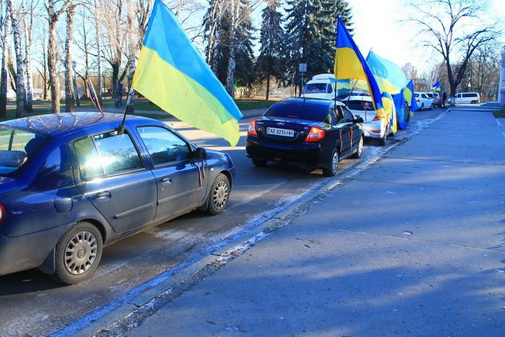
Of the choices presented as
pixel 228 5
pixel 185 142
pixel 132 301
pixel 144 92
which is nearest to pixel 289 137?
pixel 185 142

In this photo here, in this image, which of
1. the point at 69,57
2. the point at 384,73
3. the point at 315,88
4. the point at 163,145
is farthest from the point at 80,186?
the point at 315,88

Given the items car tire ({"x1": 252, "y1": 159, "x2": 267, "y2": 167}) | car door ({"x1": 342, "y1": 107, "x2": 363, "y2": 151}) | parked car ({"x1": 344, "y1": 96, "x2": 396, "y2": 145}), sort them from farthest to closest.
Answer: parked car ({"x1": 344, "y1": 96, "x2": 396, "y2": 145})
car door ({"x1": 342, "y1": 107, "x2": 363, "y2": 151})
car tire ({"x1": 252, "y1": 159, "x2": 267, "y2": 167})

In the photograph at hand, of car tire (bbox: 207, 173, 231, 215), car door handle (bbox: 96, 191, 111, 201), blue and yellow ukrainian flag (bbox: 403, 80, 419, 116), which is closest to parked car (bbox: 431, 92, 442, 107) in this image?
blue and yellow ukrainian flag (bbox: 403, 80, 419, 116)

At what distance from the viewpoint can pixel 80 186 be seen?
3783mm

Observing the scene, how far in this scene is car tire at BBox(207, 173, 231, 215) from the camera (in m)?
5.88

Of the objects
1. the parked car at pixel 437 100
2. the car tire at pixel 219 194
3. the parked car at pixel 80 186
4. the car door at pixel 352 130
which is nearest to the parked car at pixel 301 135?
the car door at pixel 352 130

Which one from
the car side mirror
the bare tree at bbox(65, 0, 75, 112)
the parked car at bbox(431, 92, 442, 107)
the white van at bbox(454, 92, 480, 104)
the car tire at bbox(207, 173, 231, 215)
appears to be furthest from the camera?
the white van at bbox(454, 92, 480, 104)

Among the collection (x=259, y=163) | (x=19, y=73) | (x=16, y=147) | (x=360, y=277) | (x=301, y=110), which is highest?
(x=19, y=73)

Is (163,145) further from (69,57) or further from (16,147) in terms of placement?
(69,57)

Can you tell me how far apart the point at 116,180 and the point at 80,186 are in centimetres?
44

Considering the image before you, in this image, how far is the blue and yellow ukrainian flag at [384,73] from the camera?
14.4 m

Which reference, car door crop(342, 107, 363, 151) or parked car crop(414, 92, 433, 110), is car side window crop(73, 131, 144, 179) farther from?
parked car crop(414, 92, 433, 110)

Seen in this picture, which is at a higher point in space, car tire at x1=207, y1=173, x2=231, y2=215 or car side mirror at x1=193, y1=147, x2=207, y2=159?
car side mirror at x1=193, y1=147, x2=207, y2=159

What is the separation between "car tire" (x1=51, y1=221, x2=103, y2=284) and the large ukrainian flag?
1.54 meters
